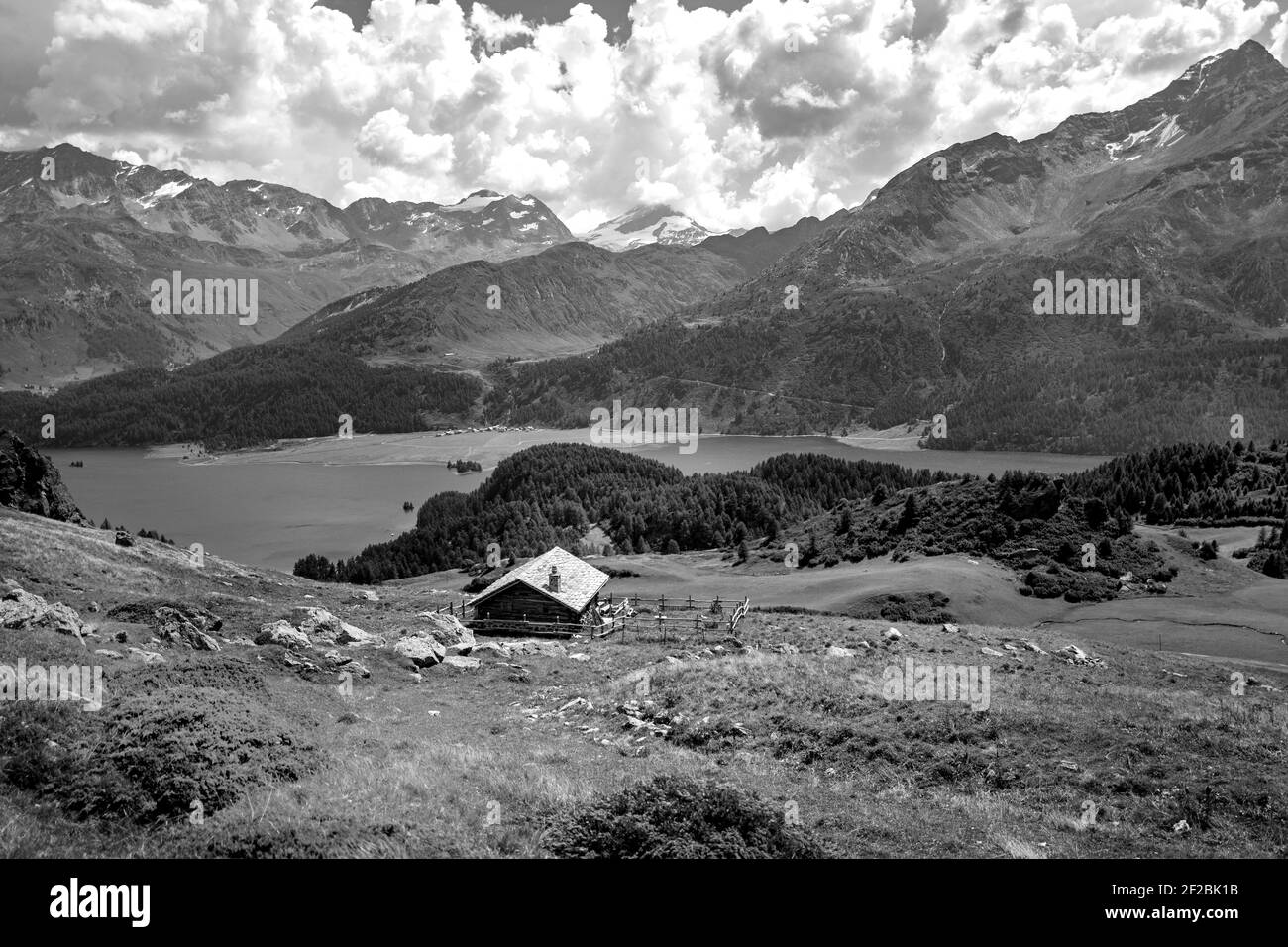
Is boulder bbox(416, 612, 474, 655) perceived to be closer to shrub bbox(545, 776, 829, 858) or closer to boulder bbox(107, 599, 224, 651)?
boulder bbox(107, 599, 224, 651)

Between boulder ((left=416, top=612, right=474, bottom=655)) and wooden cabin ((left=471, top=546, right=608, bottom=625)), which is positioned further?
wooden cabin ((left=471, top=546, right=608, bottom=625))

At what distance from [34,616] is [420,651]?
1435cm

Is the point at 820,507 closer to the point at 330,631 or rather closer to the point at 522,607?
the point at 522,607

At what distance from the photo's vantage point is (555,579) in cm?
5059

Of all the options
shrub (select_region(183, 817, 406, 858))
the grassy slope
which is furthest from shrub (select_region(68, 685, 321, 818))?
shrub (select_region(183, 817, 406, 858))

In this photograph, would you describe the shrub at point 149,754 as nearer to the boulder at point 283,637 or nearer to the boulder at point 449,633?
the boulder at point 283,637

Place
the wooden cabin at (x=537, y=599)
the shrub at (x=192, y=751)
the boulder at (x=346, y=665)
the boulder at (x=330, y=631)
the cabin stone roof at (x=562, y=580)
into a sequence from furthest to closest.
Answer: the cabin stone roof at (x=562, y=580) → the wooden cabin at (x=537, y=599) → the boulder at (x=330, y=631) → the boulder at (x=346, y=665) → the shrub at (x=192, y=751)

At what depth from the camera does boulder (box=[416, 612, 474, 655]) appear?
39406mm

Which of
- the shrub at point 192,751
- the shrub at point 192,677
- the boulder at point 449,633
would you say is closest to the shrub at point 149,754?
the shrub at point 192,751

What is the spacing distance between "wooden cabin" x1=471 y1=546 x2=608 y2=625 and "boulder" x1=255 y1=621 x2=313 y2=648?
661 inches

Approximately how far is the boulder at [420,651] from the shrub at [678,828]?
24.0 meters

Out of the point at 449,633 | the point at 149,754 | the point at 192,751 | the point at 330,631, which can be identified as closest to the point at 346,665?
the point at 330,631

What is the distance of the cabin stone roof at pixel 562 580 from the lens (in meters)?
50.1
